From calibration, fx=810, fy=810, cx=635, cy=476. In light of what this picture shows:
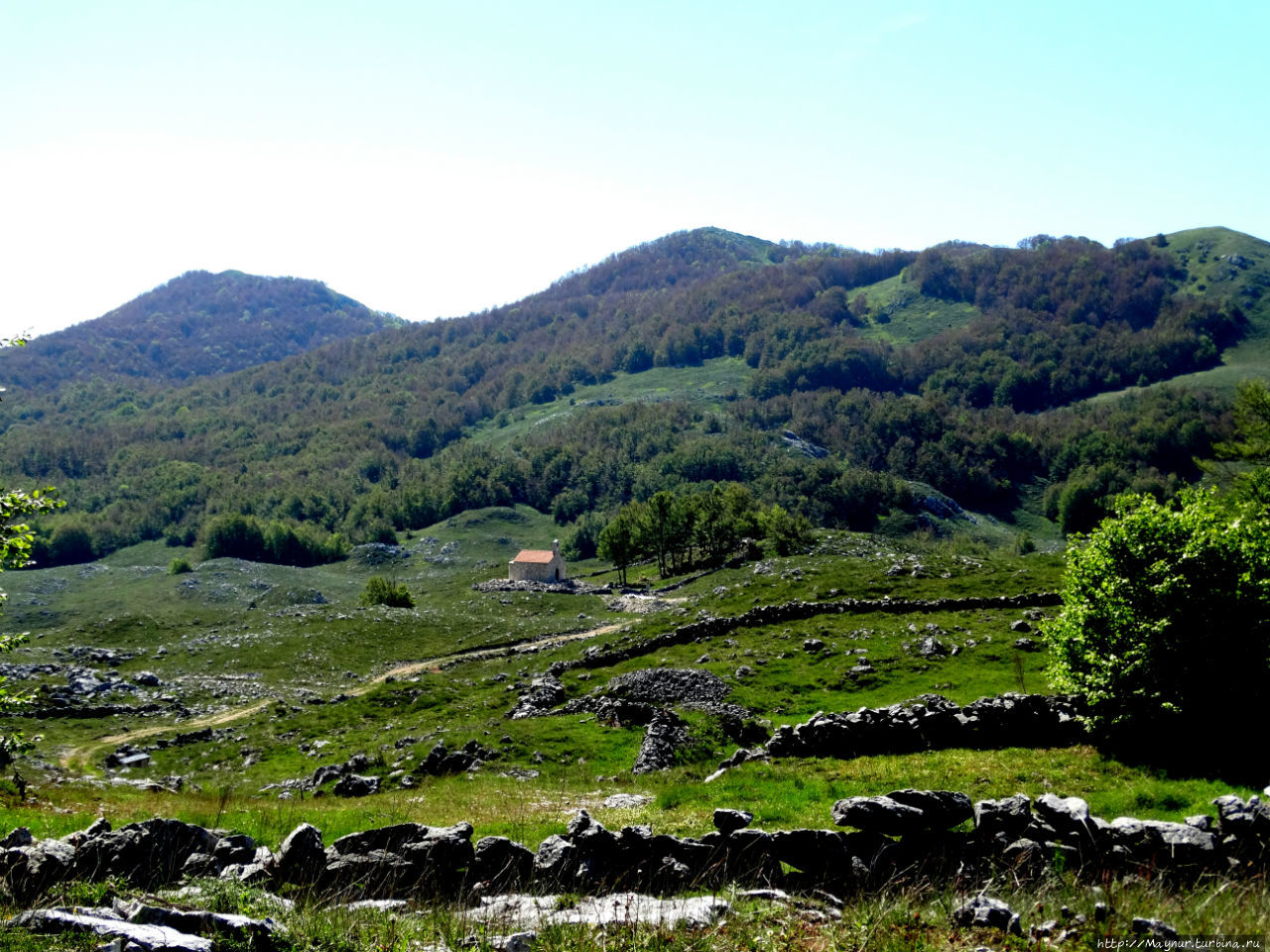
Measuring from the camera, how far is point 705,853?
1391 cm

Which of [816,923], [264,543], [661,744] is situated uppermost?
[816,923]

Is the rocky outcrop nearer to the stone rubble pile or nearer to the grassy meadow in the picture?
the grassy meadow

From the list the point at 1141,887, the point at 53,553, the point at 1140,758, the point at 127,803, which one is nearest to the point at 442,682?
the point at 127,803

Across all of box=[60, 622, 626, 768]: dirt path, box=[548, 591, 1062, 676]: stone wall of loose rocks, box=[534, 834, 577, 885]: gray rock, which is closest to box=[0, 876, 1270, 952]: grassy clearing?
box=[534, 834, 577, 885]: gray rock

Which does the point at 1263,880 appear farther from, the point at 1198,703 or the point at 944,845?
the point at 1198,703

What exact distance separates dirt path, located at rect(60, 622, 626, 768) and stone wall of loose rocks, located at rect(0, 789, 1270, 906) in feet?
110

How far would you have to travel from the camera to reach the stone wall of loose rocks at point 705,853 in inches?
501

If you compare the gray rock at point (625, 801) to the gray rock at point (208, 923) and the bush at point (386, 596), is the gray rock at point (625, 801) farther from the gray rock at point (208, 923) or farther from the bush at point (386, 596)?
the bush at point (386, 596)

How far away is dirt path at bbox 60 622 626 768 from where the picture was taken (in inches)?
1697

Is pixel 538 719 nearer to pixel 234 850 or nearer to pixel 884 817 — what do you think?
pixel 234 850

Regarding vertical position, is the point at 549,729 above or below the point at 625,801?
below

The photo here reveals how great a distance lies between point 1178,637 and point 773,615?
3467 centimetres

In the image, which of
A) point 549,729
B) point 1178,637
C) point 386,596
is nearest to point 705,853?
point 1178,637

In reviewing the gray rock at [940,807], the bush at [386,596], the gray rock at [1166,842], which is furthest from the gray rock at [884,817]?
the bush at [386,596]
